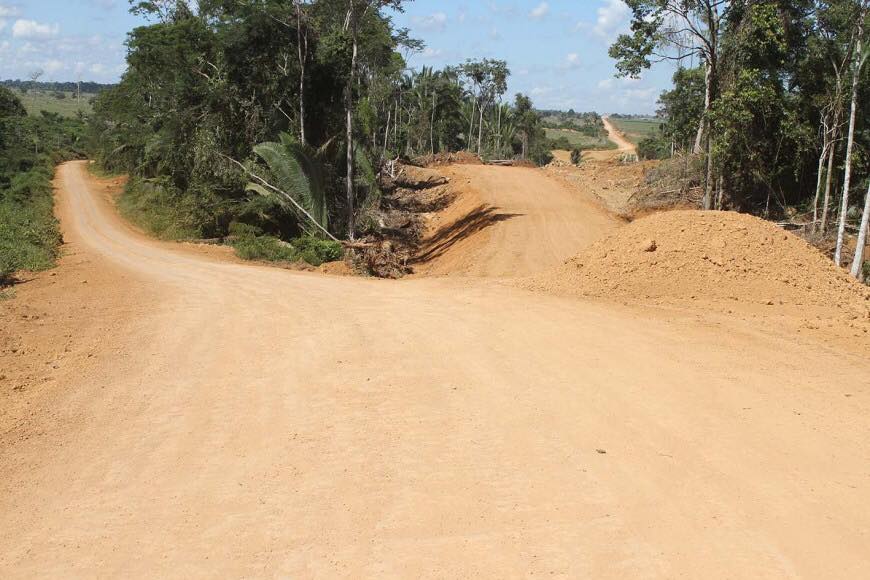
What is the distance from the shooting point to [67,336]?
825cm

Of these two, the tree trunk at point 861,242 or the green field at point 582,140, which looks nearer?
the tree trunk at point 861,242

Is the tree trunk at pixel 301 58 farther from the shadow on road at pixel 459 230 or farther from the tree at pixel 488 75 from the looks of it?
the tree at pixel 488 75

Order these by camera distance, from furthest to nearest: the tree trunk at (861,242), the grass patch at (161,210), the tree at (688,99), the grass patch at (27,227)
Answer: the tree at (688,99), the grass patch at (161,210), the grass patch at (27,227), the tree trunk at (861,242)

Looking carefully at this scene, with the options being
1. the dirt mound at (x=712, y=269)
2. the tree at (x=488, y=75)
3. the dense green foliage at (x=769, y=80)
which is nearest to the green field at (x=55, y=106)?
the tree at (x=488, y=75)

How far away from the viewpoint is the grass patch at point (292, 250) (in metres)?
17.3

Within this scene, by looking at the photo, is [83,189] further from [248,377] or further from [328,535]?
[328,535]

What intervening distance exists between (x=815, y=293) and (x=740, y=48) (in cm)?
1124

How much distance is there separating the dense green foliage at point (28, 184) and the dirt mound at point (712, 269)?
10443 millimetres

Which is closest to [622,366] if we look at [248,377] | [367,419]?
[367,419]

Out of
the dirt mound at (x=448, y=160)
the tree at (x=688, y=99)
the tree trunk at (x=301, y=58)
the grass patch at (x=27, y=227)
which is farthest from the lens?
the dirt mound at (x=448, y=160)

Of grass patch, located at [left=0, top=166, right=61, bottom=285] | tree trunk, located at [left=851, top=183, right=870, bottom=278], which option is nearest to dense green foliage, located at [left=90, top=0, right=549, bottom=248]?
grass patch, located at [left=0, top=166, right=61, bottom=285]

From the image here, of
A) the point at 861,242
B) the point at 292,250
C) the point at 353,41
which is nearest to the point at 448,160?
the point at 353,41

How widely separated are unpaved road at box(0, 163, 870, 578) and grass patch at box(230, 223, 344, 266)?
337 inches

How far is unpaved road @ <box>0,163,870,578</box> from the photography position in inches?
155
